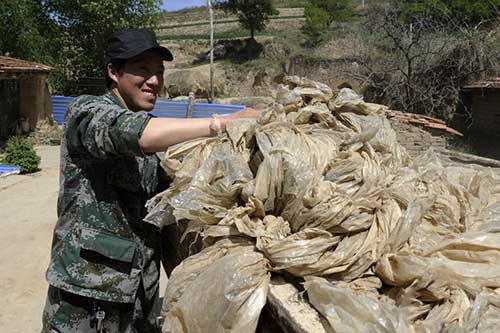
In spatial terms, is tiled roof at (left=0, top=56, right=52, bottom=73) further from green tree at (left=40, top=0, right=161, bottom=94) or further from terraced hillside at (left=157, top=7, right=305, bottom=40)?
terraced hillside at (left=157, top=7, right=305, bottom=40)

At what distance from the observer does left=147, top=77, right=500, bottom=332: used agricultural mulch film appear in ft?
4.03

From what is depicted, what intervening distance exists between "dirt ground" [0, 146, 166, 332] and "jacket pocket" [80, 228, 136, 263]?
7.93ft

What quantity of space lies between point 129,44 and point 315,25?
28.3 metres

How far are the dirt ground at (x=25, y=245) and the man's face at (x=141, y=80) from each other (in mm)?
2631

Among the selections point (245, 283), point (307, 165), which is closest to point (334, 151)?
point (307, 165)

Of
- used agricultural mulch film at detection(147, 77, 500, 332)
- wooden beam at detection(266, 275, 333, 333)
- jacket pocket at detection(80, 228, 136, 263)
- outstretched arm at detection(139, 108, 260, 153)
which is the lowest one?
jacket pocket at detection(80, 228, 136, 263)

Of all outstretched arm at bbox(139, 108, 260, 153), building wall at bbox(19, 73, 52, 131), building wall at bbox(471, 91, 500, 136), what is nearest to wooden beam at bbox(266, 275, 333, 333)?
outstretched arm at bbox(139, 108, 260, 153)

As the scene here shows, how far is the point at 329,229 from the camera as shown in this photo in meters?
1.40

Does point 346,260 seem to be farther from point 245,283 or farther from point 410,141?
point 410,141

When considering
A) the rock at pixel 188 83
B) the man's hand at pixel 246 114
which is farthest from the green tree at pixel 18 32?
the man's hand at pixel 246 114

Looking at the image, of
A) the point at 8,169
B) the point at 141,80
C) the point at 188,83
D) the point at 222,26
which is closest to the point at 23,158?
the point at 8,169

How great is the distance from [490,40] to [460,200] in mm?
14915

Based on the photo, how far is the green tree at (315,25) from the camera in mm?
27078

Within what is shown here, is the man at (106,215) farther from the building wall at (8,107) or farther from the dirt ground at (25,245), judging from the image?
the building wall at (8,107)
